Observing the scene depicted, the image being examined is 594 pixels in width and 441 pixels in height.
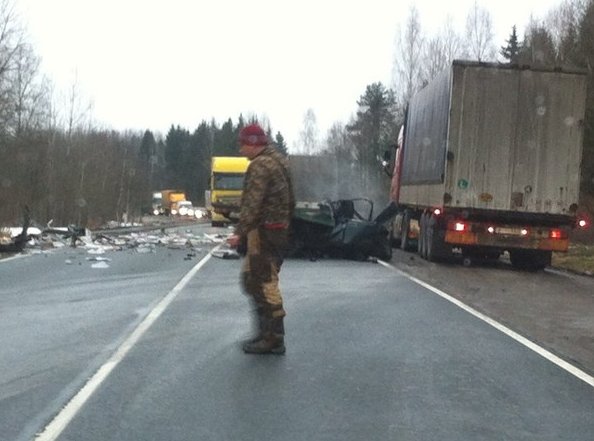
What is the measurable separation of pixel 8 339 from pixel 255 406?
12.1 ft

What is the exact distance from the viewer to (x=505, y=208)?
19484 millimetres

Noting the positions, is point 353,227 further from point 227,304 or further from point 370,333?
point 370,333

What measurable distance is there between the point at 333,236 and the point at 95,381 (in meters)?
14.2

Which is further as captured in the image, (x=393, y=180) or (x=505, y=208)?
(x=393, y=180)

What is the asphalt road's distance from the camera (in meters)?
6.45

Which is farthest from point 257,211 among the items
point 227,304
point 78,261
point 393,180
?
point 393,180

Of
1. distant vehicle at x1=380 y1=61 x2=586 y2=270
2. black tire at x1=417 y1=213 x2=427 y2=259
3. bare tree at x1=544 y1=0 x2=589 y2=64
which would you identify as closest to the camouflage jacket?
distant vehicle at x1=380 y1=61 x2=586 y2=270

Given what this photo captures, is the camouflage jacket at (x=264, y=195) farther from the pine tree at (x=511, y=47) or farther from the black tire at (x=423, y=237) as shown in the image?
the pine tree at (x=511, y=47)

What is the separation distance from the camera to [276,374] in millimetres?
8039

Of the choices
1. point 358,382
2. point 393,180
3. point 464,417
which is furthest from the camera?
point 393,180

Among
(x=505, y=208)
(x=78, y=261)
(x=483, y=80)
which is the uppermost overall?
(x=483, y=80)

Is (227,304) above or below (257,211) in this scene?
below

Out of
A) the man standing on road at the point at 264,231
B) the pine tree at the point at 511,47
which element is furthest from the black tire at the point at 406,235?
the pine tree at the point at 511,47

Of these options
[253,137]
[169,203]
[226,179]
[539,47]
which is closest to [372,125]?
[539,47]
